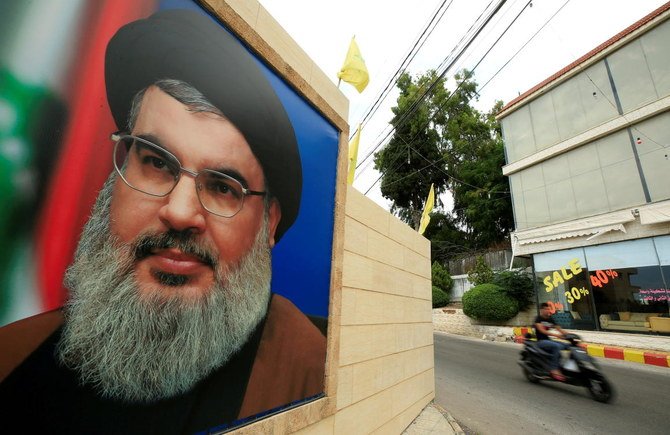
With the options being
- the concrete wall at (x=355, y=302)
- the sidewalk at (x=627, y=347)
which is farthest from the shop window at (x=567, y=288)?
the concrete wall at (x=355, y=302)

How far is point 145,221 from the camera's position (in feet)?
4.72

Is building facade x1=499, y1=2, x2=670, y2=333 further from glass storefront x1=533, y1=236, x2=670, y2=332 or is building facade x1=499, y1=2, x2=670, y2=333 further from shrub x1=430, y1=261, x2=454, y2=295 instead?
shrub x1=430, y1=261, x2=454, y2=295

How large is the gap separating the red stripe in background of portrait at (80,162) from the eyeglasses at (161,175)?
0.21ft

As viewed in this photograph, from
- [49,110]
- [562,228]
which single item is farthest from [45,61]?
[562,228]

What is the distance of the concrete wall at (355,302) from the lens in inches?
81.1

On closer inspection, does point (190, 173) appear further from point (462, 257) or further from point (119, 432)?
point (462, 257)

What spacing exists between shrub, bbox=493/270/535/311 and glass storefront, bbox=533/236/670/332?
0.40 meters

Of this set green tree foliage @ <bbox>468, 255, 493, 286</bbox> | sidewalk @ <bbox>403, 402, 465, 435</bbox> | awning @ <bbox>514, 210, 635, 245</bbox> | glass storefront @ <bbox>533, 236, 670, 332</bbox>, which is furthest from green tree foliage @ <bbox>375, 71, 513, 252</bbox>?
sidewalk @ <bbox>403, 402, 465, 435</bbox>

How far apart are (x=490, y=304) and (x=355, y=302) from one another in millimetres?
11913

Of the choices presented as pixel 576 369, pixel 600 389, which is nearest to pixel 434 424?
pixel 576 369

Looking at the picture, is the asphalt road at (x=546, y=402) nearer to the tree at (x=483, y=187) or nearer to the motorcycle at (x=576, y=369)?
the motorcycle at (x=576, y=369)

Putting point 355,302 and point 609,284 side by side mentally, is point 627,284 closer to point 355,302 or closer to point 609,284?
point 609,284

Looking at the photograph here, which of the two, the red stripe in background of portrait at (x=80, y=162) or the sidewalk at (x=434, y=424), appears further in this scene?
the sidewalk at (x=434, y=424)

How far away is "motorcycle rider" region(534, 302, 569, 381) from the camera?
540cm
